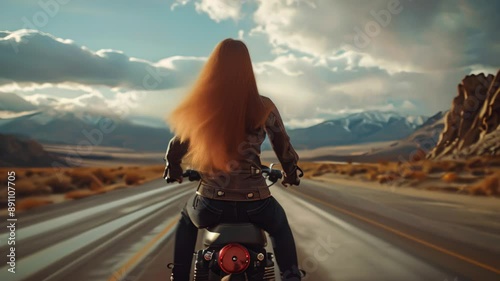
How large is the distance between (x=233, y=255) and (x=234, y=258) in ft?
0.07

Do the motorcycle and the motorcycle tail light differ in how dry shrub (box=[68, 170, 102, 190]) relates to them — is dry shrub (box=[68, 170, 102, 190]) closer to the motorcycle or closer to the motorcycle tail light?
the motorcycle

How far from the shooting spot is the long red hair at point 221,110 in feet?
12.7

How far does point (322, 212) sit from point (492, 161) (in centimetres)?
2847

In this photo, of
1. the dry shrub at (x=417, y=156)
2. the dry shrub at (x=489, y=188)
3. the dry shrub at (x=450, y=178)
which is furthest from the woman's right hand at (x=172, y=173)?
→ the dry shrub at (x=417, y=156)

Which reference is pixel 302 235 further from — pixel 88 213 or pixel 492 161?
pixel 492 161

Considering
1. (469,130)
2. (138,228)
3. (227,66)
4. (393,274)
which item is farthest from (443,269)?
(469,130)

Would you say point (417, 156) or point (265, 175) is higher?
point (417, 156)

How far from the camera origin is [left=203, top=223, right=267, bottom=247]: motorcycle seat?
13.0 ft

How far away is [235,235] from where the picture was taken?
13.0 ft

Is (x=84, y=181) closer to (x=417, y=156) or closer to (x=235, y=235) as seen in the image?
(x=235, y=235)

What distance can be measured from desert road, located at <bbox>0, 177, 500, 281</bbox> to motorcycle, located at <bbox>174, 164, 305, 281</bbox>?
140 inches

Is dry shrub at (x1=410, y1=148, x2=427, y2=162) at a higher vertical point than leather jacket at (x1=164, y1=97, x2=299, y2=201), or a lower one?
higher

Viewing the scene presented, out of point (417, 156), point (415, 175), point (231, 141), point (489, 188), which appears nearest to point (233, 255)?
point (231, 141)

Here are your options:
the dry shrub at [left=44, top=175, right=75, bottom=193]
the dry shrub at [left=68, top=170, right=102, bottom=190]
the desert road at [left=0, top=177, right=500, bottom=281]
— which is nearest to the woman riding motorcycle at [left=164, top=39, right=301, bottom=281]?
the desert road at [left=0, top=177, right=500, bottom=281]
